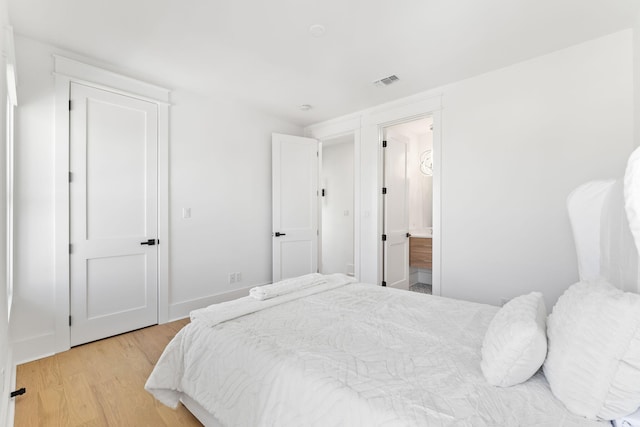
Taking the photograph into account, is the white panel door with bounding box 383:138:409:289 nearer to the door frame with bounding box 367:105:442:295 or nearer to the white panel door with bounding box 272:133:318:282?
the door frame with bounding box 367:105:442:295

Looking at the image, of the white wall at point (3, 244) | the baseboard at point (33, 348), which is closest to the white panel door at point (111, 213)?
the baseboard at point (33, 348)

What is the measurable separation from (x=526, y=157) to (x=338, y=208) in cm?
322

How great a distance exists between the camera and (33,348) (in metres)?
2.38

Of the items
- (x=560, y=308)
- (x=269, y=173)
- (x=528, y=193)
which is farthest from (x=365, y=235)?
(x=560, y=308)

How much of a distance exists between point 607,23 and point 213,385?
11.1 ft

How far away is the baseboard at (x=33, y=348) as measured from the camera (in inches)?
90.6

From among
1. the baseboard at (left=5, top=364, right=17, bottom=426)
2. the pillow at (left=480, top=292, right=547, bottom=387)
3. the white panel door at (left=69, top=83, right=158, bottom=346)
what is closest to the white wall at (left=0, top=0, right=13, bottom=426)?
the baseboard at (left=5, top=364, right=17, bottom=426)

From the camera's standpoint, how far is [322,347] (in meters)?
1.32

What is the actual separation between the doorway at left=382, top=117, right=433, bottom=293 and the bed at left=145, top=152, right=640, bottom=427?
77.8 inches

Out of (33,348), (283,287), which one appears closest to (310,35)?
(283,287)

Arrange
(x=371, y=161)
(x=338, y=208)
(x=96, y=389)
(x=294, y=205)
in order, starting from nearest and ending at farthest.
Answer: (x=96, y=389)
(x=371, y=161)
(x=294, y=205)
(x=338, y=208)

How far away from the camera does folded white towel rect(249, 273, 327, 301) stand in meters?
1.97

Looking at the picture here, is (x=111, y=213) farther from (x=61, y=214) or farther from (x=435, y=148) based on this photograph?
(x=435, y=148)

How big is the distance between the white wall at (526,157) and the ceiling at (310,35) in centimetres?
19
